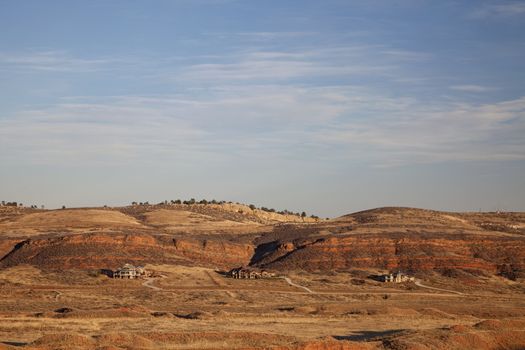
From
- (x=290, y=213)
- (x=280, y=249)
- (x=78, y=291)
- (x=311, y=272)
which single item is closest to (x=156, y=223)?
(x=280, y=249)

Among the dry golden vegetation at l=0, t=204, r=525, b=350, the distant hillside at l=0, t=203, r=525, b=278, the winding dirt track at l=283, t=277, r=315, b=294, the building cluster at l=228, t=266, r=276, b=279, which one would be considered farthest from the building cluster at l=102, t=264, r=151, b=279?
the winding dirt track at l=283, t=277, r=315, b=294

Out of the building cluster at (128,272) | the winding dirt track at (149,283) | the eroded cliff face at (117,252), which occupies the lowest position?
the winding dirt track at (149,283)

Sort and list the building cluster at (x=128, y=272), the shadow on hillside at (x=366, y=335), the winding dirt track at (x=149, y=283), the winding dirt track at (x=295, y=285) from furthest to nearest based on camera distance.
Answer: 1. the building cluster at (x=128, y=272)
2. the winding dirt track at (x=295, y=285)
3. the winding dirt track at (x=149, y=283)
4. the shadow on hillside at (x=366, y=335)

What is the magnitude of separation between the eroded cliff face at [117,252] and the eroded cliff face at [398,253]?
5.98 metres

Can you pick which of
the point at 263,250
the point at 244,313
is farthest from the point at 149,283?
the point at 263,250

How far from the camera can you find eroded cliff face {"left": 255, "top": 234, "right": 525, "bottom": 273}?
94.6 meters

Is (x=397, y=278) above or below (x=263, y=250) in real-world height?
below

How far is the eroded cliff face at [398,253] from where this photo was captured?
94625 millimetres

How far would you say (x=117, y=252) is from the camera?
94000 millimetres

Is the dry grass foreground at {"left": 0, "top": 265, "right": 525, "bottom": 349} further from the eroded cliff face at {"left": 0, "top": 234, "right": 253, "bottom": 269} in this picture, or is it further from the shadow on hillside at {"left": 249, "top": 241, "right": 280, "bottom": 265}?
the shadow on hillside at {"left": 249, "top": 241, "right": 280, "bottom": 265}

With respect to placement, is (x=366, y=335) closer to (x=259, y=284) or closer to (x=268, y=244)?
(x=259, y=284)

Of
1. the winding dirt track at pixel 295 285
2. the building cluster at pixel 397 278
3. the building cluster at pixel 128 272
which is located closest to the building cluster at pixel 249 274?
the winding dirt track at pixel 295 285

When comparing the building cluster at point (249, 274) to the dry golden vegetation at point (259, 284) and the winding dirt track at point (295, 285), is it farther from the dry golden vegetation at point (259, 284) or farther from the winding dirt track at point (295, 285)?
the winding dirt track at point (295, 285)

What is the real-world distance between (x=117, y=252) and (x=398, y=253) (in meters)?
35.5
